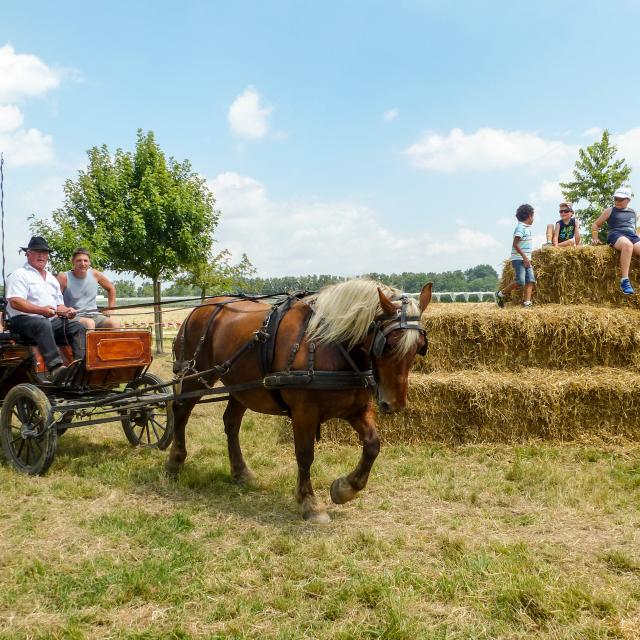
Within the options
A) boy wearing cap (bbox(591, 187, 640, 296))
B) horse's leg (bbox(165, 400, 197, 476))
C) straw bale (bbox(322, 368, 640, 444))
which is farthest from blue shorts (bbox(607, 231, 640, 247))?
horse's leg (bbox(165, 400, 197, 476))

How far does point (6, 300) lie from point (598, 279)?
722 cm

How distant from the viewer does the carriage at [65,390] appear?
18.3 ft

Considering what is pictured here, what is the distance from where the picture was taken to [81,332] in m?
6.13

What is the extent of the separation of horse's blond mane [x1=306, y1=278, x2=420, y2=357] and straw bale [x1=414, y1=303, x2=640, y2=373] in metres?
2.66

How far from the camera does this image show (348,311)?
4.35 m

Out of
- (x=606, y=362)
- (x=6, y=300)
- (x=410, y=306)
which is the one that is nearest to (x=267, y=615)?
(x=410, y=306)

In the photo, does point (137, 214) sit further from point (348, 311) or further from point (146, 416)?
point (348, 311)

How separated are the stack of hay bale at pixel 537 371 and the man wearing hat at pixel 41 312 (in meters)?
3.16

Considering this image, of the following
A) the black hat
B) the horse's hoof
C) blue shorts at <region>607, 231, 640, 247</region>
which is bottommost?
the horse's hoof

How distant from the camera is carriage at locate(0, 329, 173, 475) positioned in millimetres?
5566

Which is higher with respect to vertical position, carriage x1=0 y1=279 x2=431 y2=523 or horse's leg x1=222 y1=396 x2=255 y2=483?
carriage x1=0 y1=279 x2=431 y2=523

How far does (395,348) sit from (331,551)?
1457 millimetres

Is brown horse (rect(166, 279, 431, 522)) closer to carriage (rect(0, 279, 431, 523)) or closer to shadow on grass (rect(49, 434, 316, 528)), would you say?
carriage (rect(0, 279, 431, 523))

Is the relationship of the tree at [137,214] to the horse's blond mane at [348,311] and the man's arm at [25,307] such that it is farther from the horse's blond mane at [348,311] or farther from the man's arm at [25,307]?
the horse's blond mane at [348,311]
